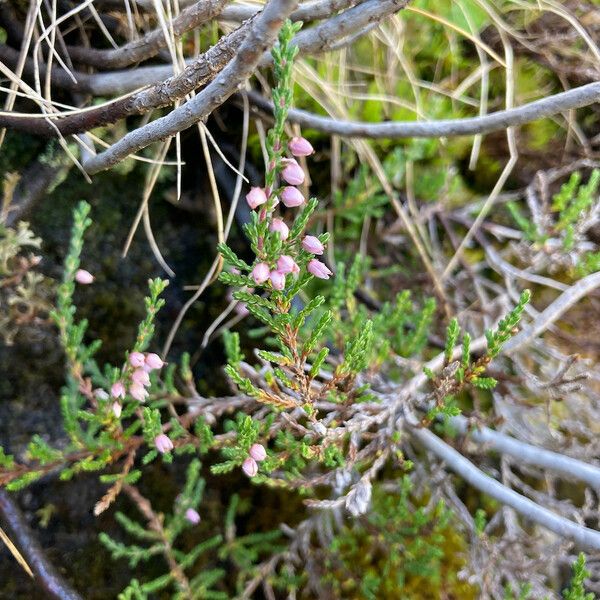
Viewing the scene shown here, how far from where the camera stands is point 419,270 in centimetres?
203

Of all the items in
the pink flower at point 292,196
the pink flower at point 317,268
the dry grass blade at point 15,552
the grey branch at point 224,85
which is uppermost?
the grey branch at point 224,85

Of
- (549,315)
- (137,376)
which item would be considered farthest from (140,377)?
(549,315)

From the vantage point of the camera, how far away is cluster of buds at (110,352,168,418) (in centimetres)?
120

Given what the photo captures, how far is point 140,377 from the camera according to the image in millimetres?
1222

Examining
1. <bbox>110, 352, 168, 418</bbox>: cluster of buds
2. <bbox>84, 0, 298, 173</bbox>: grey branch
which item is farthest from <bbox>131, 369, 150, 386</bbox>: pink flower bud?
<bbox>84, 0, 298, 173</bbox>: grey branch

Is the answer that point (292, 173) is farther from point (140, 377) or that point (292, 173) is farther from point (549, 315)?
point (549, 315)

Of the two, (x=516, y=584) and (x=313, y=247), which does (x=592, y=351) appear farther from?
(x=313, y=247)

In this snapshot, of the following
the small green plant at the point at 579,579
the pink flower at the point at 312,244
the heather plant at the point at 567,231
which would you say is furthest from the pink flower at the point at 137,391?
the heather plant at the point at 567,231

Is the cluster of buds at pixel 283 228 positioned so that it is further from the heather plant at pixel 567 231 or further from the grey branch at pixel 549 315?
the heather plant at pixel 567 231

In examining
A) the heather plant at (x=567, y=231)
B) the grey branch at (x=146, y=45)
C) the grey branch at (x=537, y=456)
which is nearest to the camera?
the grey branch at (x=146, y=45)

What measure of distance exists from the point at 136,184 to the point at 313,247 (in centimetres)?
98

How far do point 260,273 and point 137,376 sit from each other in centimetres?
47

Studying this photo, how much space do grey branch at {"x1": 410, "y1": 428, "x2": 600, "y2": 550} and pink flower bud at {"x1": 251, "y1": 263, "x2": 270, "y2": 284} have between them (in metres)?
0.69

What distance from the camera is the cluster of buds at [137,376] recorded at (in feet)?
3.95
